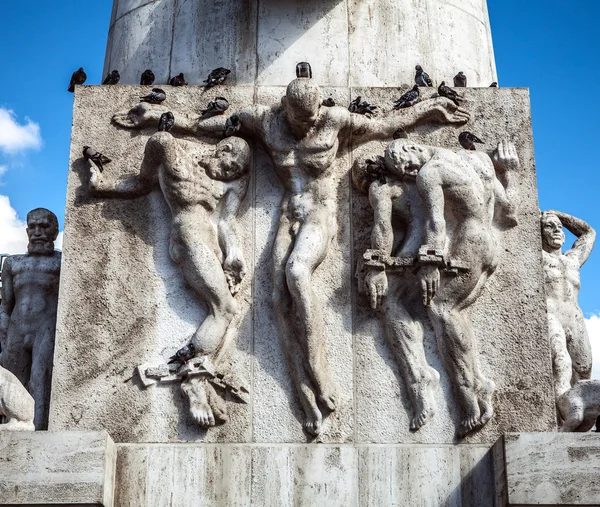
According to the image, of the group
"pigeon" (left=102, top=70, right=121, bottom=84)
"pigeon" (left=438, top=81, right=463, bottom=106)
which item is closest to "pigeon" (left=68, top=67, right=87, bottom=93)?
"pigeon" (left=102, top=70, right=121, bottom=84)

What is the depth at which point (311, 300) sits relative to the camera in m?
10.4

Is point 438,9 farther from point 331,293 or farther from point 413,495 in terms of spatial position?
point 413,495

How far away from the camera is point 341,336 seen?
10.5 metres

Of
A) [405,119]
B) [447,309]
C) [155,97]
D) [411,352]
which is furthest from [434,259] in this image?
[155,97]

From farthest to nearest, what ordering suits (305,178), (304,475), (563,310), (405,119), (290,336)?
(563,310) < (405,119) < (305,178) < (290,336) < (304,475)

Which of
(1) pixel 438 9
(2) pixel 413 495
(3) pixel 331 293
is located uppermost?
(1) pixel 438 9

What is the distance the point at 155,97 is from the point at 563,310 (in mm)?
4764

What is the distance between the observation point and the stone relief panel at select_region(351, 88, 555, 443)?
10258mm

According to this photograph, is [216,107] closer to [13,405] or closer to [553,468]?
[13,405]

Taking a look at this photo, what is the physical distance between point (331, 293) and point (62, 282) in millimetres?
2525

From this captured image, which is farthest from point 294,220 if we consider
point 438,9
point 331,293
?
point 438,9

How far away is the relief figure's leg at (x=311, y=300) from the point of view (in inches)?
404

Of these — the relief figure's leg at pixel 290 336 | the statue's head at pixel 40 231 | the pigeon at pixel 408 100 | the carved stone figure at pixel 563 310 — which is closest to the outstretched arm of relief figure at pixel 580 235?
the carved stone figure at pixel 563 310

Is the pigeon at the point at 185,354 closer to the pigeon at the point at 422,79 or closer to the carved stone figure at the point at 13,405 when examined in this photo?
the carved stone figure at the point at 13,405
